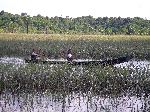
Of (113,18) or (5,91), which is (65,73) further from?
(113,18)

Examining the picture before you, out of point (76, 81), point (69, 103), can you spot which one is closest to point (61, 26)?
point (76, 81)

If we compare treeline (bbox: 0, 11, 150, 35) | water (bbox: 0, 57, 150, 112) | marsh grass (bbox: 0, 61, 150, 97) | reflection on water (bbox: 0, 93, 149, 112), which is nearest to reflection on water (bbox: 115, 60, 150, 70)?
marsh grass (bbox: 0, 61, 150, 97)

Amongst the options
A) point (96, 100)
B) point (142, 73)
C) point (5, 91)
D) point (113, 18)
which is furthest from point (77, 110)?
point (113, 18)

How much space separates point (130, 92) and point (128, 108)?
1.80 m

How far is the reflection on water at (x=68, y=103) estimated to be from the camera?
519 inches

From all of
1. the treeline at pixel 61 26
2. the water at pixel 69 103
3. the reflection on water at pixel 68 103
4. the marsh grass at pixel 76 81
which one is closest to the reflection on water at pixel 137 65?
the marsh grass at pixel 76 81

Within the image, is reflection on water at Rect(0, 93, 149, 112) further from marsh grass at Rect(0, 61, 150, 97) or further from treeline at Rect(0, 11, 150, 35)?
treeline at Rect(0, 11, 150, 35)

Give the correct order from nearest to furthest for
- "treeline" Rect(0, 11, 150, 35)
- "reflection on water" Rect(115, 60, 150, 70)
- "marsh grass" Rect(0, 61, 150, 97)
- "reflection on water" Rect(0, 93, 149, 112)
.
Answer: "reflection on water" Rect(0, 93, 149, 112) < "marsh grass" Rect(0, 61, 150, 97) < "reflection on water" Rect(115, 60, 150, 70) < "treeline" Rect(0, 11, 150, 35)

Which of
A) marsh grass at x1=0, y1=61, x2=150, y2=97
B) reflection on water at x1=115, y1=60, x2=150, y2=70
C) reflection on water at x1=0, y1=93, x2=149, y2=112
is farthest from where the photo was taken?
reflection on water at x1=115, y1=60, x2=150, y2=70

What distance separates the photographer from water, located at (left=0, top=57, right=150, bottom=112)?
13.2 m

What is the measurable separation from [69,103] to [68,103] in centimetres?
4

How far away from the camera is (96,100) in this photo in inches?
563

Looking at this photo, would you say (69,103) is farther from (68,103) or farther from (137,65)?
(137,65)

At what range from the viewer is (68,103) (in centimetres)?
1401
